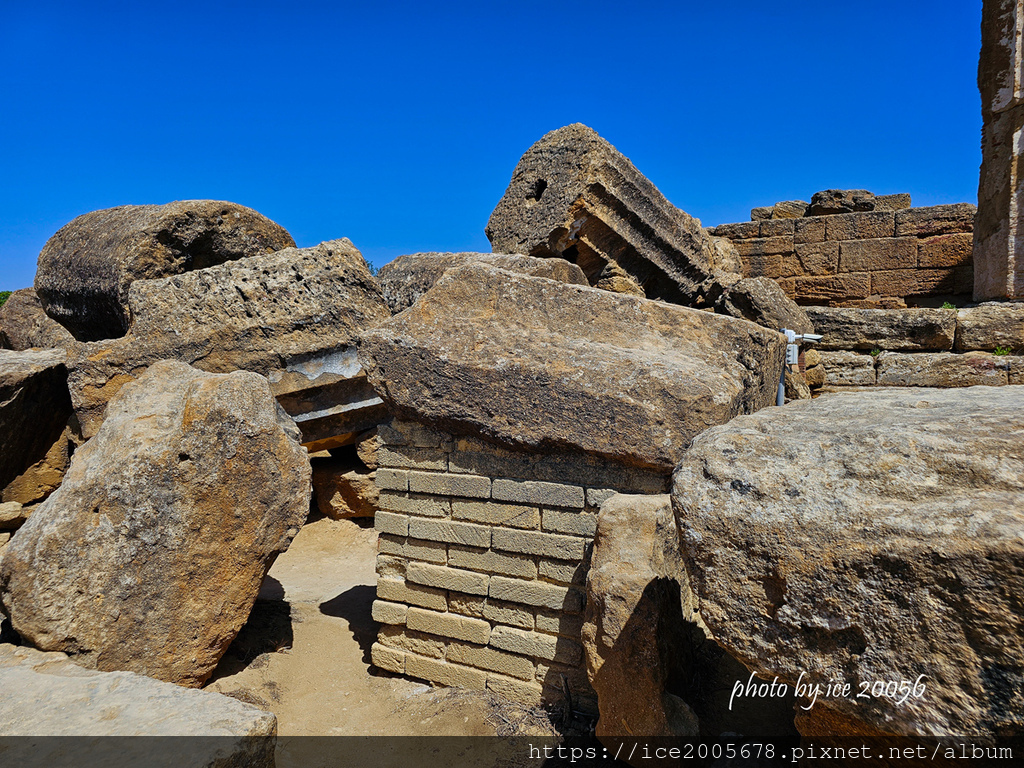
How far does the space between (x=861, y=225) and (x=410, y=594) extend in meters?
8.14

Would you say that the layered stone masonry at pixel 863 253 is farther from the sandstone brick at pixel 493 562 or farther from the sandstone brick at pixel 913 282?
the sandstone brick at pixel 493 562

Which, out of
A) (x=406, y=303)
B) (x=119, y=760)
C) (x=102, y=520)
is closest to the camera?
(x=119, y=760)

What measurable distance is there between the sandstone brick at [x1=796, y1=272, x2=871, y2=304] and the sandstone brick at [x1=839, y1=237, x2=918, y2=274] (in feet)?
0.37

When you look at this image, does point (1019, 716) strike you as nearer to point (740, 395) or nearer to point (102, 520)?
point (740, 395)

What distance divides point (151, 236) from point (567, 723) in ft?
13.1

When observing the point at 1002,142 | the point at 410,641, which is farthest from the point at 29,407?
the point at 1002,142

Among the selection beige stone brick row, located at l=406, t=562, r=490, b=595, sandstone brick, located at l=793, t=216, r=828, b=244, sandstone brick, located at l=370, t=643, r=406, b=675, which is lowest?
sandstone brick, located at l=370, t=643, r=406, b=675

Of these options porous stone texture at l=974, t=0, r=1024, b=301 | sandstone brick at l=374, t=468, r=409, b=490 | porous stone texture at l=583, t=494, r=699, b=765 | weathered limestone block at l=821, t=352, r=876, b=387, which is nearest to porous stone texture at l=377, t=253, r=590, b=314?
sandstone brick at l=374, t=468, r=409, b=490

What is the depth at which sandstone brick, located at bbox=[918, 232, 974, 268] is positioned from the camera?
27.2 feet

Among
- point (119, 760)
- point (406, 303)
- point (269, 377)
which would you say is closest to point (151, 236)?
point (269, 377)

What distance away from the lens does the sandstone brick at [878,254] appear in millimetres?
8555

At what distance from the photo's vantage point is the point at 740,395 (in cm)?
289

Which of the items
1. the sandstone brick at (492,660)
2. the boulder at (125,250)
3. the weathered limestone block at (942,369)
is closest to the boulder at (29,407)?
the boulder at (125,250)

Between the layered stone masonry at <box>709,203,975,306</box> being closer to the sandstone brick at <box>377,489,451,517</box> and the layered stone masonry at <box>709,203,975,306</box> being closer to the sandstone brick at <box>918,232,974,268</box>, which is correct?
the sandstone brick at <box>918,232,974,268</box>
